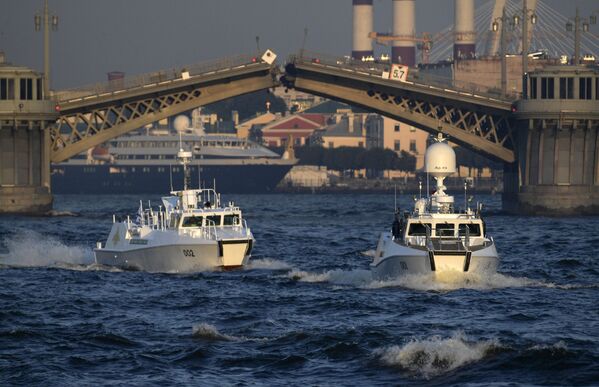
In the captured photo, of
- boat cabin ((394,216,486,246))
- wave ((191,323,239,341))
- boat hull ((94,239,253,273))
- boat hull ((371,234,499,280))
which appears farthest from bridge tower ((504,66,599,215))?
wave ((191,323,239,341))

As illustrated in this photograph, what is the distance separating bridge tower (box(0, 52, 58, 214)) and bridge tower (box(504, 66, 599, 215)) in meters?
35.8

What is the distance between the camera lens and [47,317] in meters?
50.8

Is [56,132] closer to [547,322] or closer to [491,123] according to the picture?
[491,123]

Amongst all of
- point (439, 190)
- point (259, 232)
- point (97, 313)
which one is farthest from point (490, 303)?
point (259, 232)

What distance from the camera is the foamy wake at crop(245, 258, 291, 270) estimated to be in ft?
225

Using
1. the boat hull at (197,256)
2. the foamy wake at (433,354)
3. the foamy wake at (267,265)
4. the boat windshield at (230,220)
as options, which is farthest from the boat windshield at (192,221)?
the foamy wake at (433,354)

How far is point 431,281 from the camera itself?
55031mm

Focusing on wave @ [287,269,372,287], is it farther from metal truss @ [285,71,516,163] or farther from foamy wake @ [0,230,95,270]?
metal truss @ [285,71,516,163]

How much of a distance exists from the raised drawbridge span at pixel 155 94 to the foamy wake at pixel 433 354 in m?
86.0

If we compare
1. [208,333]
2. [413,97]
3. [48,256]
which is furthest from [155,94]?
[208,333]

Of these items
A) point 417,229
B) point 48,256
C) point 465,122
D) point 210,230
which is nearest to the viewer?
point 417,229

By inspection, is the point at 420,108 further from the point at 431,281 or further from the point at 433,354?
the point at 433,354

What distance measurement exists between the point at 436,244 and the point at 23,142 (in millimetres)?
76503

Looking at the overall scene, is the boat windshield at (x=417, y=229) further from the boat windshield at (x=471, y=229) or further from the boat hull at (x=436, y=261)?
the boat windshield at (x=471, y=229)
